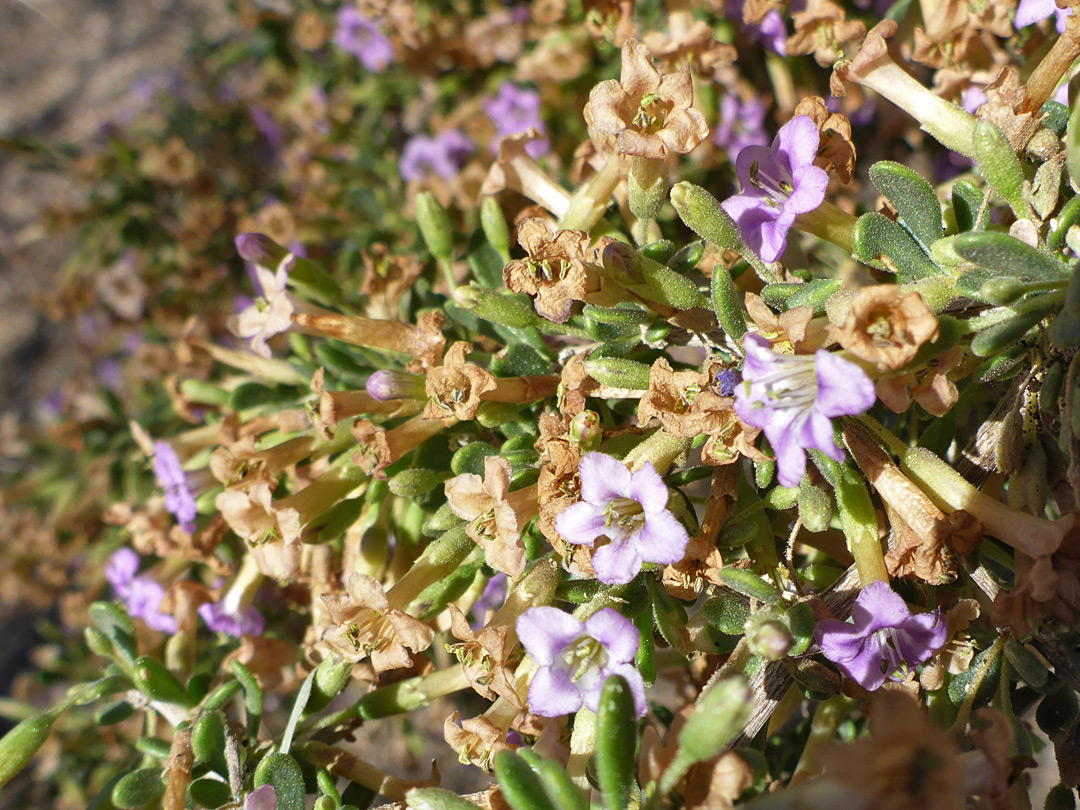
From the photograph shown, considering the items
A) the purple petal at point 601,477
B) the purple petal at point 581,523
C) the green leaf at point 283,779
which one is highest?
the purple petal at point 601,477

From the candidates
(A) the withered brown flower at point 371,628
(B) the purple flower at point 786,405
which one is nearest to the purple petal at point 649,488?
(B) the purple flower at point 786,405

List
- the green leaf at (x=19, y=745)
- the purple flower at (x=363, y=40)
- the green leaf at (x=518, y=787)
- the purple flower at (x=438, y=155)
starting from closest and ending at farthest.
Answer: the green leaf at (x=518, y=787) → the green leaf at (x=19, y=745) → the purple flower at (x=438, y=155) → the purple flower at (x=363, y=40)

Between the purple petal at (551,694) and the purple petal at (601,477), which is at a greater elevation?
the purple petal at (601,477)

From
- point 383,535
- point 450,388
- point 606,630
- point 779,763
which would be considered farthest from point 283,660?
point 779,763

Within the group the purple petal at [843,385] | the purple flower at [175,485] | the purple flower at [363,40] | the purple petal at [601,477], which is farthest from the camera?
the purple flower at [363,40]

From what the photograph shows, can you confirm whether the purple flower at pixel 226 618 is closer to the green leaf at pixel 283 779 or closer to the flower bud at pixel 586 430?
the green leaf at pixel 283 779

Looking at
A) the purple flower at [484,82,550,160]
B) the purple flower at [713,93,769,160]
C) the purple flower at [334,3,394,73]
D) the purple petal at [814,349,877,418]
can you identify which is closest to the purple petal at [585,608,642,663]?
the purple petal at [814,349,877,418]
